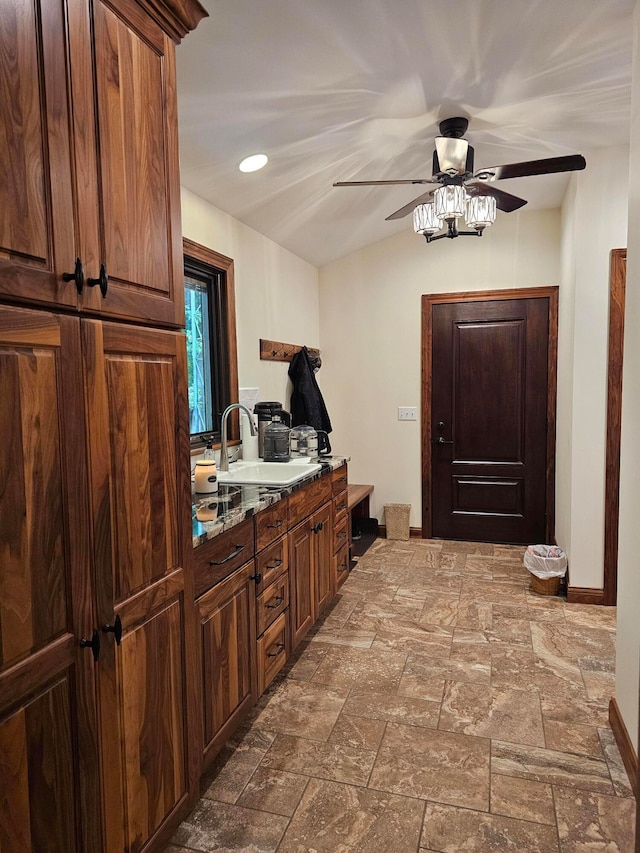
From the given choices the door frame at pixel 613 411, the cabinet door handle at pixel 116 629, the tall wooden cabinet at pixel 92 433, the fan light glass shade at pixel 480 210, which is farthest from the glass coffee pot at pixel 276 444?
the cabinet door handle at pixel 116 629

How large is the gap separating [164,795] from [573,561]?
111 inches

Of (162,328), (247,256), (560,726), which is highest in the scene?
(247,256)

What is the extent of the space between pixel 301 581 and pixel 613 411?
2101 millimetres

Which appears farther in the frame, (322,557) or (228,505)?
(322,557)

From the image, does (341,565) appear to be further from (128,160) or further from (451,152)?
(128,160)

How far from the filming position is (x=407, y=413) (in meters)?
4.87

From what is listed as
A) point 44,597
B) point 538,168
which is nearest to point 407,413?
point 538,168

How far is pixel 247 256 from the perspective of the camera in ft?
11.9

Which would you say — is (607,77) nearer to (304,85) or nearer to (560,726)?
(304,85)

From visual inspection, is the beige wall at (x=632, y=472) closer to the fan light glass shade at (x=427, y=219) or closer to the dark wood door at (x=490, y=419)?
the fan light glass shade at (x=427, y=219)

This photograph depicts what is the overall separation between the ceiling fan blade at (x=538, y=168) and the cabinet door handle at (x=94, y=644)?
2471 mm

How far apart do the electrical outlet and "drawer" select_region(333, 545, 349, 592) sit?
1.49 meters

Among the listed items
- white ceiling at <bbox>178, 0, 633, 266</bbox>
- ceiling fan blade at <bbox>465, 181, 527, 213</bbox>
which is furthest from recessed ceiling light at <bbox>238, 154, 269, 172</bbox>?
ceiling fan blade at <bbox>465, 181, 527, 213</bbox>

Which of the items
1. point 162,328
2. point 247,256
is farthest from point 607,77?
point 162,328
